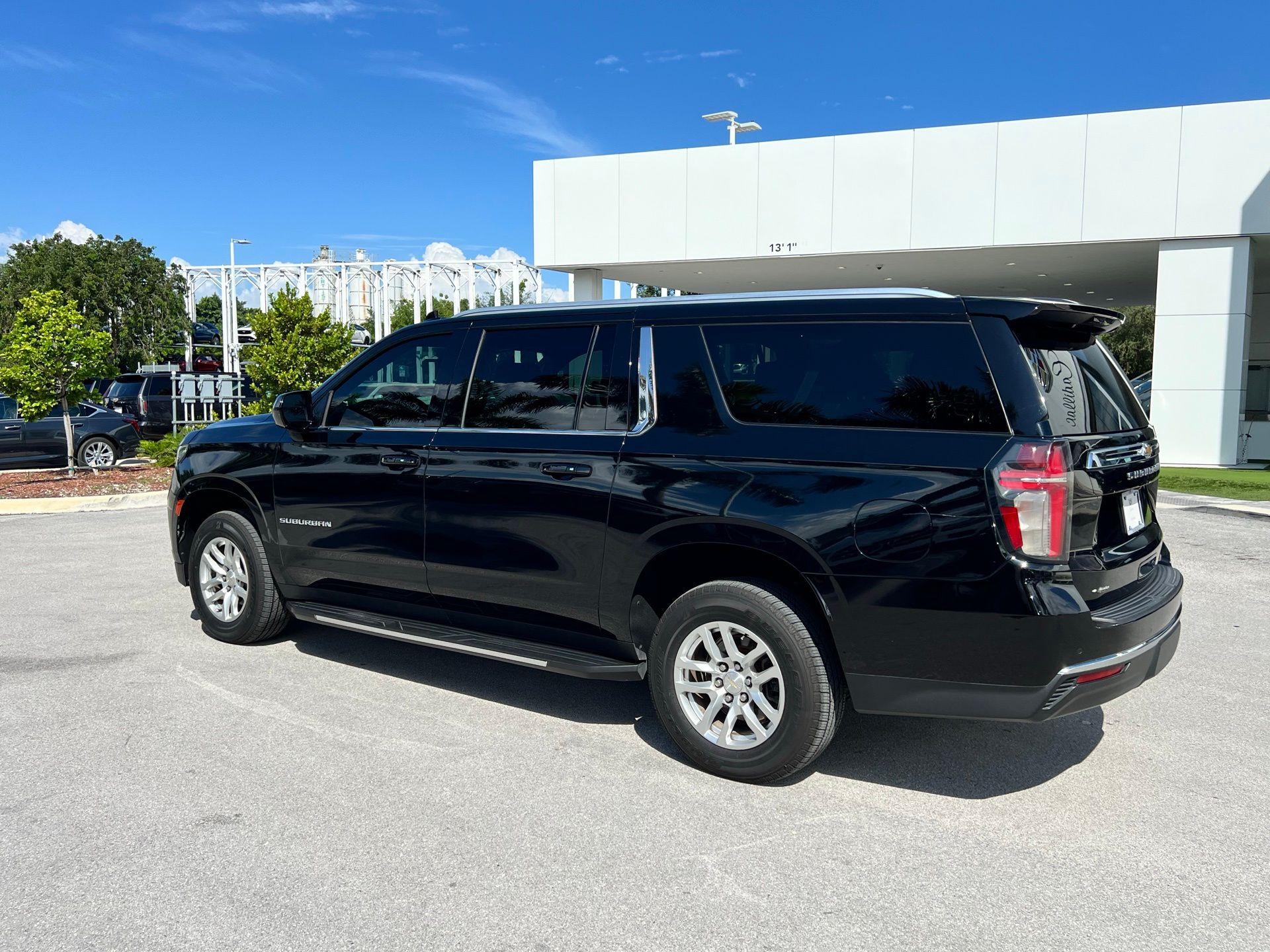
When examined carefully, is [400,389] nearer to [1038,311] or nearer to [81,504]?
[1038,311]

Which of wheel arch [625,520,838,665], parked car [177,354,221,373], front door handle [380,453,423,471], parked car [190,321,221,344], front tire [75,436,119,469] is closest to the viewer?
wheel arch [625,520,838,665]

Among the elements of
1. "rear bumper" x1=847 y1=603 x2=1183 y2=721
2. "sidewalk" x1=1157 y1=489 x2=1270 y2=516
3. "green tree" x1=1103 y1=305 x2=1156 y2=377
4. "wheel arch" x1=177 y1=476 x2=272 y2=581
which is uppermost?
"green tree" x1=1103 y1=305 x2=1156 y2=377

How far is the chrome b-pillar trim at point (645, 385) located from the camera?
4.45 meters

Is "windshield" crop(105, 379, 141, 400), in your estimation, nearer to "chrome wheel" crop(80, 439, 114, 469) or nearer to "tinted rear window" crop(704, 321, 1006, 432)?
"chrome wheel" crop(80, 439, 114, 469)

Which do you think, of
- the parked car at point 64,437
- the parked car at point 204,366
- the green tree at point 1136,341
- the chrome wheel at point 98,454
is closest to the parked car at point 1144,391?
the parked car at point 64,437

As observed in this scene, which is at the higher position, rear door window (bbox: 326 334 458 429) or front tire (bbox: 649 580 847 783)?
rear door window (bbox: 326 334 458 429)

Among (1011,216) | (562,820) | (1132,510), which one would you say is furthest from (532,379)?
(1011,216)

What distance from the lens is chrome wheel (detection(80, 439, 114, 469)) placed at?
17906mm

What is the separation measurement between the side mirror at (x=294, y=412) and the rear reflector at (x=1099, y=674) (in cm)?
411

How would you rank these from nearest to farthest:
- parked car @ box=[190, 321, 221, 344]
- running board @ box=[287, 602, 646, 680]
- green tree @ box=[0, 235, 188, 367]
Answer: running board @ box=[287, 602, 646, 680]
green tree @ box=[0, 235, 188, 367]
parked car @ box=[190, 321, 221, 344]

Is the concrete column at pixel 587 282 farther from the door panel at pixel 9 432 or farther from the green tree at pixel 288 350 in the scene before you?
the door panel at pixel 9 432

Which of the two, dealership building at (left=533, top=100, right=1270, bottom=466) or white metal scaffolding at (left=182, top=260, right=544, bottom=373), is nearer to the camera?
dealership building at (left=533, top=100, right=1270, bottom=466)

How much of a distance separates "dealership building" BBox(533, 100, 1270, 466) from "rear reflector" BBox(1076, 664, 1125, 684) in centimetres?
1909

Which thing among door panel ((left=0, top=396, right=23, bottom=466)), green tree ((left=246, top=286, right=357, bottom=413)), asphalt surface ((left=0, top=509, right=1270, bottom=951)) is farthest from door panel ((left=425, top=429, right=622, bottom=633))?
green tree ((left=246, top=286, right=357, bottom=413))
